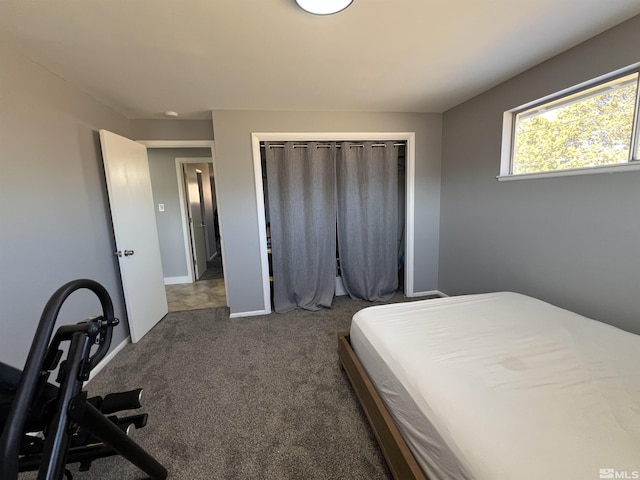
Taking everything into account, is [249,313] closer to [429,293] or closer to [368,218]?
[368,218]

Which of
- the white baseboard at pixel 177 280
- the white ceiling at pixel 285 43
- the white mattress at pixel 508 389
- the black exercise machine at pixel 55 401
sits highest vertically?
the white ceiling at pixel 285 43

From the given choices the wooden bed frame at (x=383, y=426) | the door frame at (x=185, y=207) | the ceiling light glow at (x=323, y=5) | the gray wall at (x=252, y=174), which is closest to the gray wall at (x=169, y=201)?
the door frame at (x=185, y=207)

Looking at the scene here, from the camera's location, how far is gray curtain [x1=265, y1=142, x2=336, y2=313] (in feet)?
10.4

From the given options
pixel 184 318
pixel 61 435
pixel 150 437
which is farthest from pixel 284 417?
pixel 184 318

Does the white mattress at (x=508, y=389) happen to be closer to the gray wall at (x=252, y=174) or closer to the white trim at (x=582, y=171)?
the white trim at (x=582, y=171)

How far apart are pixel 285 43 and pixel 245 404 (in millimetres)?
2398

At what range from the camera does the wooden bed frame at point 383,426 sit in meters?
1.09

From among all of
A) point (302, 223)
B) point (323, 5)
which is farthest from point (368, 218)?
point (323, 5)

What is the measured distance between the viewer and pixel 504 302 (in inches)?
78.5

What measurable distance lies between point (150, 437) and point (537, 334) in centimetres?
234

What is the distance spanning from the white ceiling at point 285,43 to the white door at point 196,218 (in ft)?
7.12

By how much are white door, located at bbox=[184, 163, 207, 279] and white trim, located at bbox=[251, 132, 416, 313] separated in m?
2.09

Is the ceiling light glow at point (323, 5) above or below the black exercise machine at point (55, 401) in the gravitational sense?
above

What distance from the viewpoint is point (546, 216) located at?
2115 mm
